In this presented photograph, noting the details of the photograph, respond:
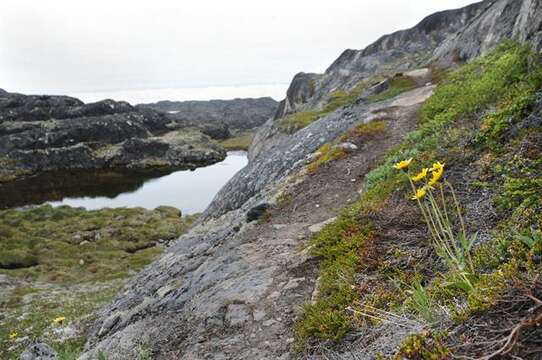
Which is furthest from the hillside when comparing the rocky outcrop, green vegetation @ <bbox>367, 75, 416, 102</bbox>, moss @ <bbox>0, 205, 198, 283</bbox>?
moss @ <bbox>0, 205, 198, 283</bbox>

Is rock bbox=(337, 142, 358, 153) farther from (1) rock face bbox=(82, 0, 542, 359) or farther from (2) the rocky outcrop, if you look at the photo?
(2) the rocky outcrop

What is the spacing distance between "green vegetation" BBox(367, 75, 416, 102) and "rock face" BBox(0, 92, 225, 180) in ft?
263

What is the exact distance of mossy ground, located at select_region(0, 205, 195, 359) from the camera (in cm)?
1772

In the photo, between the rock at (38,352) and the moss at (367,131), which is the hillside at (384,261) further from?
the rock at (38,352)

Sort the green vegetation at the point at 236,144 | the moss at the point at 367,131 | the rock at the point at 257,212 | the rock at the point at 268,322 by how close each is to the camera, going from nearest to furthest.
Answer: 1. the rock at the point at 268,322
2. the rock at the point at 257,212
3. the moss at the point at 367,131
4. the green vegetation at the point at 236,144

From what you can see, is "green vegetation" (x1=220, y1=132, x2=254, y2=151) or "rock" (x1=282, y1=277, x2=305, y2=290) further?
"green vegetation" (x1=220, y1=132, x2=254, y2=151)

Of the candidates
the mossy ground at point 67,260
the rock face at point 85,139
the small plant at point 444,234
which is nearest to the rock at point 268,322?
the small plant at point 444,234

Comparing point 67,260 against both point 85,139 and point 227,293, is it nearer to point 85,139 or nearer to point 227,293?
point 227,293

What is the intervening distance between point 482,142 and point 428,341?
631cm

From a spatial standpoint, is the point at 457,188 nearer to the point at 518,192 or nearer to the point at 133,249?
the point at 518,192

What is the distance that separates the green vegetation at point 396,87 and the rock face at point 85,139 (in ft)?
263

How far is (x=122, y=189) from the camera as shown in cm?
7781

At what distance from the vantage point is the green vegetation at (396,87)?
2697 centimetres

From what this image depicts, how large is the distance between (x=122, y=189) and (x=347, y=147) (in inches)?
2715
